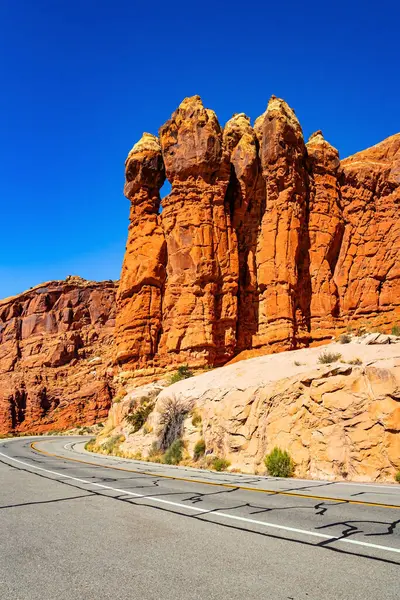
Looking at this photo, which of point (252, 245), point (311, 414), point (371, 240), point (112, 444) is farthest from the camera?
point (252, 245)

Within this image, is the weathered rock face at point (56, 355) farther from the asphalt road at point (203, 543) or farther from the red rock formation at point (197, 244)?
the asphalt road at point (203, 543)

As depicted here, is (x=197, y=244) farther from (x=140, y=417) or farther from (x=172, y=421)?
(x=172, y=421)

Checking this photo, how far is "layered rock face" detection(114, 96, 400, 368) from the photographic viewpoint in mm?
45875

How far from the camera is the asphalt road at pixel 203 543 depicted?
4520mm

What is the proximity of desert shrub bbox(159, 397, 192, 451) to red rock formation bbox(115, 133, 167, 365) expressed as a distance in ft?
84.7

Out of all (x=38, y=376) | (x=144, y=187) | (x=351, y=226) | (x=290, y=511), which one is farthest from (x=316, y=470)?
(x=38, y=376)

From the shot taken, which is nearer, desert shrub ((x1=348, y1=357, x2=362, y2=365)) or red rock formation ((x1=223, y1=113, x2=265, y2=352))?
desert shrub ((x1=348, y1=357, x2=362, y2=365))

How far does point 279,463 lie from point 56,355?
70.8 m

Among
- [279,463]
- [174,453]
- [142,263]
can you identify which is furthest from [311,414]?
[142,263]

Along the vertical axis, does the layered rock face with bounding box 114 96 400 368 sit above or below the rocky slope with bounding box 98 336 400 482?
above

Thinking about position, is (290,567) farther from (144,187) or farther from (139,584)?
(144,187)

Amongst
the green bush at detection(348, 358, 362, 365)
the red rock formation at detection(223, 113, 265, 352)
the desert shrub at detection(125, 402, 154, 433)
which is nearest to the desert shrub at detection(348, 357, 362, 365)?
the green bush at detection(348, 358, 362, 365)

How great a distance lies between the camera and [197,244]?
4703 centimetres

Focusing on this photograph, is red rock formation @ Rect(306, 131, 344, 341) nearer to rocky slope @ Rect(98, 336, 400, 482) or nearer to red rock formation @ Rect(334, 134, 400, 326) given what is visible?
red rock formation @ Rect(334, 134, 400, 326)
